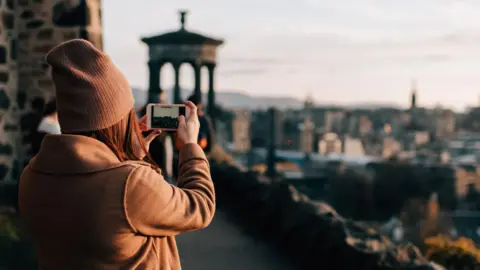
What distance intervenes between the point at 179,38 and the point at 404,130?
108 metres

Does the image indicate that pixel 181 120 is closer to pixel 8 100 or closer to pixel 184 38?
pixel 8 100

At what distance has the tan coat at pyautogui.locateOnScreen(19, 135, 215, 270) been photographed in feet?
6.59

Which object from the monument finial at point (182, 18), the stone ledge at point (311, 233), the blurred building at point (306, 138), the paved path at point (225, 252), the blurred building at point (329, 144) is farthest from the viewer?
the blurred building at point (329, 144)

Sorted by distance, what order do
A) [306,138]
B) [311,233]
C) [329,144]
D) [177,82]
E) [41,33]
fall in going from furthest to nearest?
[329,144], [306,138], [177,82], [41,33], [311,233]

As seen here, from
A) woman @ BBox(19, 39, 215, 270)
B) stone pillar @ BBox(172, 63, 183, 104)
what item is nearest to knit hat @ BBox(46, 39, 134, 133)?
woman @ BBox(19, 39, 215, 270)

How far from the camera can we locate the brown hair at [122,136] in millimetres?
2119

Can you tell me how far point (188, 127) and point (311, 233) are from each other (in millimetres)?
3337

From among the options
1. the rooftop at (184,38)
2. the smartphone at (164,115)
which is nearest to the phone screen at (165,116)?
the smartphone at (164,115)

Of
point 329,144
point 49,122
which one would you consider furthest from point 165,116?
point 329,144

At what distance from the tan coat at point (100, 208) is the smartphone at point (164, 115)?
26cm

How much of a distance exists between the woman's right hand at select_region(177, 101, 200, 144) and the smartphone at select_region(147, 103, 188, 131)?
18 mm

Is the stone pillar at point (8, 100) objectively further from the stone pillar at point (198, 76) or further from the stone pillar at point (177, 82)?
the stone pillar at point (198, 76)

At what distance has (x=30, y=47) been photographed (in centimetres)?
641

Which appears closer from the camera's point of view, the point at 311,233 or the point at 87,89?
the point at 87,89
